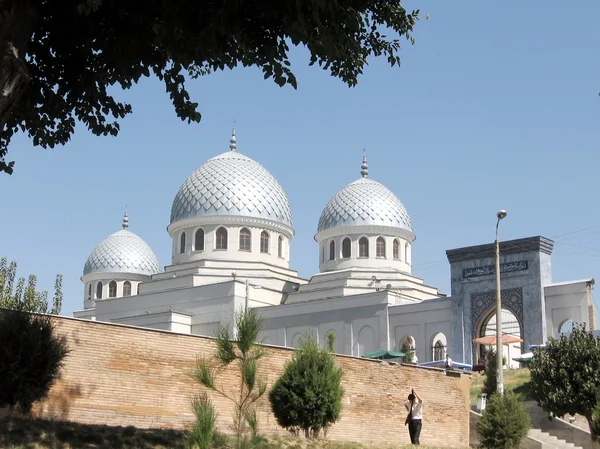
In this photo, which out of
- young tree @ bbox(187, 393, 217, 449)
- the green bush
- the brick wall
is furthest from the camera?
the green bush

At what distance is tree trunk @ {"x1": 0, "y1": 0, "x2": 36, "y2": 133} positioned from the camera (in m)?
7.80

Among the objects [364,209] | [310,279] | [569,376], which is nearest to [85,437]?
[569,376]

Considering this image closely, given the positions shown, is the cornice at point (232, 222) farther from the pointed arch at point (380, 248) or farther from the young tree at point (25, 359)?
the young tree at point (25, 359)

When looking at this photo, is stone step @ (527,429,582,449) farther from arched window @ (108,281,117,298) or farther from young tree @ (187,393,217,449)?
arched window @ (108,281,117,298)

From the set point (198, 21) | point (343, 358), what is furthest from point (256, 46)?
point (343, 358)

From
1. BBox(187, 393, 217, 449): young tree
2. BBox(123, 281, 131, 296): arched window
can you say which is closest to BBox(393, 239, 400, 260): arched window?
BBox(123, 281, 131, 296): arched window

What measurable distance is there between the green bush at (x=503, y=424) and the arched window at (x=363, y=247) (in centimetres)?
2143

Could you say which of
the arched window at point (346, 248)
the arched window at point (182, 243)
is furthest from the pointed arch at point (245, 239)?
the arched window at point (346, 248)

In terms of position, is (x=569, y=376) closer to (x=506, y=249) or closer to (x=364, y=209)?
(x=506, y=249)

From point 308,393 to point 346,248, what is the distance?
2511cm

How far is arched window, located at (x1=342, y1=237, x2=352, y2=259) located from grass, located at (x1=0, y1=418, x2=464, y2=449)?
2532 centimetres

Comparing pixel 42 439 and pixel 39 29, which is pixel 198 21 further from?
pixel 42 439

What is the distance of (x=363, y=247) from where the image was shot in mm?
38531

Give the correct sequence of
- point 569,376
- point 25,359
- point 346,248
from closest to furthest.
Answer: point 25,359 → point 569,376 → point 346,248
